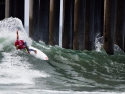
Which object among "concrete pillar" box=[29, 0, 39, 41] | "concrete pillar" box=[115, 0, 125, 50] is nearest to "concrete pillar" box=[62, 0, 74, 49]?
"concrete pillar" box=[29, 0, 39, 41]

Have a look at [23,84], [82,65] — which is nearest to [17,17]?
[82,65]

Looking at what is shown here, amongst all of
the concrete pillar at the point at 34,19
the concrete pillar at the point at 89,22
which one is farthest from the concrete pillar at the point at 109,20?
the concrete pillar at the point at 34,19

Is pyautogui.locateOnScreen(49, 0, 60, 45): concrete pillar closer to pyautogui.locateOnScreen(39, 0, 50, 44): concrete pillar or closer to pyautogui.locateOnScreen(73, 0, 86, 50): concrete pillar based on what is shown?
pyautogui.locateOnScreen(39, 0, 50, 44): concrete pillar

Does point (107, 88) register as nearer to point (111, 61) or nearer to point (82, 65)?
point (82, 65)

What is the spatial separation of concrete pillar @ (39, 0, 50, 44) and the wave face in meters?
0.39

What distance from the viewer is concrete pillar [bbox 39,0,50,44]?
2178 cm

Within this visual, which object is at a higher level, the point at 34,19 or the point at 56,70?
the point at 34,19

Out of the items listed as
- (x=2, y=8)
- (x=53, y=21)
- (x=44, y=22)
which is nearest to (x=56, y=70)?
(x=53, y=21)

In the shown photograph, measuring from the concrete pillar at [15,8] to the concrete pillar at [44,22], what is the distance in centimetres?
113

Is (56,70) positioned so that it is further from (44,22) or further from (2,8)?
(2,8)

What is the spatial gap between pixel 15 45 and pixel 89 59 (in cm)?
332

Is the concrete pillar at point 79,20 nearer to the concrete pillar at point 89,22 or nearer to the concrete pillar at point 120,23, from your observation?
the concrete pillar at point 89,22

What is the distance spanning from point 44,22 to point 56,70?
20.7 ft

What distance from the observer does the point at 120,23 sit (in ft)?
68.0
